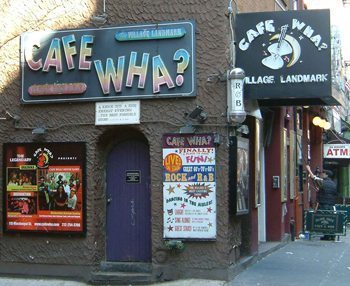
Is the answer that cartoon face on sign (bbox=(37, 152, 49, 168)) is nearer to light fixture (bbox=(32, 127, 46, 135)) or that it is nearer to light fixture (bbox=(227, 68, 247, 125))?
light fixture (bbox=(32, 127, 46, 135))

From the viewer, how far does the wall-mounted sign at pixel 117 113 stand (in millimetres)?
10187

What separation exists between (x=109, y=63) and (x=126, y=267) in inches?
140

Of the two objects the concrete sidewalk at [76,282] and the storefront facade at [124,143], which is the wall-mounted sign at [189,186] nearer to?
the storefront facade at [124,143]

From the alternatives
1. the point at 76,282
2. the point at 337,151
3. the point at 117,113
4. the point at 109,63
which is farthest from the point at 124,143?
the point at 337,151

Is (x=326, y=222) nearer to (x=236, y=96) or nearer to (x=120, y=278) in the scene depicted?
(x=236, y=96)

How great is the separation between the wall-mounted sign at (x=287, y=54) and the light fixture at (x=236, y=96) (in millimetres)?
706

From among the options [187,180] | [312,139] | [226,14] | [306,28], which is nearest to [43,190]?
[187,180]

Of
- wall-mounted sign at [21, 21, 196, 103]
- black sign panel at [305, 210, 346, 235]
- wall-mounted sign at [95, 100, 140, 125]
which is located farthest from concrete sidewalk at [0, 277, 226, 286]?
black sign panel at [305, 210, 346, 235]

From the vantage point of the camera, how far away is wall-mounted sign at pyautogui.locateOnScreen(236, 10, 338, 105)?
9.98 meters

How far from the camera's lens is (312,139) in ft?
68.9

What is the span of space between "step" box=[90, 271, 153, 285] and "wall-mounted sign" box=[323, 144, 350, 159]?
13.2 metres

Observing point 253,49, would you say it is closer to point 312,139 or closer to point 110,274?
point 110,274

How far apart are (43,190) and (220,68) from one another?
3.82 meters

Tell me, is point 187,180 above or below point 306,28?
below
